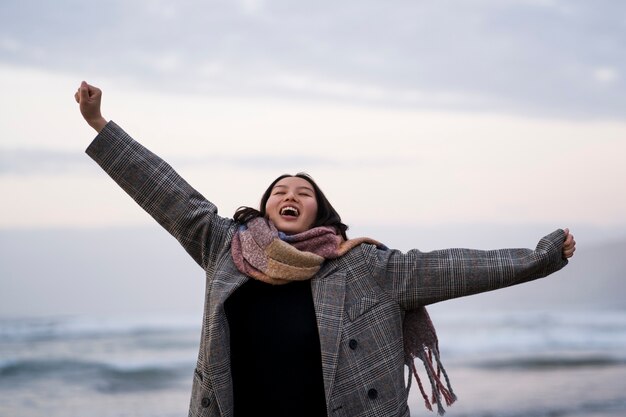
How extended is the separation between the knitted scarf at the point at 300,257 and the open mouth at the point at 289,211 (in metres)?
0.06

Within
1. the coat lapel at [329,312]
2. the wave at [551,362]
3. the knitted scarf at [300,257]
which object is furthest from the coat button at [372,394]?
the wave at [551,362]

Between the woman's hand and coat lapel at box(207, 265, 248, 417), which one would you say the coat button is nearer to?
coat lapel at box(207, 265, 248, 417)

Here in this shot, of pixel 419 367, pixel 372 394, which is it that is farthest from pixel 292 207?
pixel 419 367

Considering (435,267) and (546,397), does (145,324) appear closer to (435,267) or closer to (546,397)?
(546,397)

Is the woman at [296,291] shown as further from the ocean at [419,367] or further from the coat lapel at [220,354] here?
the ocean at [419,367]

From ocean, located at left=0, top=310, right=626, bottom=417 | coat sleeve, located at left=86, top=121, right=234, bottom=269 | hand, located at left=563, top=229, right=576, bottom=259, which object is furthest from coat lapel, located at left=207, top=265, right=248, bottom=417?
ocean, located at left=0, top=310, right=626, bottom=417

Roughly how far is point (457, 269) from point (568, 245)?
0.37 meters

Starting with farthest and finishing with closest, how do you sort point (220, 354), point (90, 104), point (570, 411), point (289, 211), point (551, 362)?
point (551, 362) < point (570, 411) < point (289, 211) < point (90, 104) < point (220, 354)

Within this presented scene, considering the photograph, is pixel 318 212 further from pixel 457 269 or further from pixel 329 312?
pixel 457 269

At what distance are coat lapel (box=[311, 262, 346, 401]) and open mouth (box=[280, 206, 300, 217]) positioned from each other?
21cm

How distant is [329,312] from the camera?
2646mm

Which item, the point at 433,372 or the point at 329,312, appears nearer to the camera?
the point at 329,312

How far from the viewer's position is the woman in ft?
8.51

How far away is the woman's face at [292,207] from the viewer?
2816 mm
